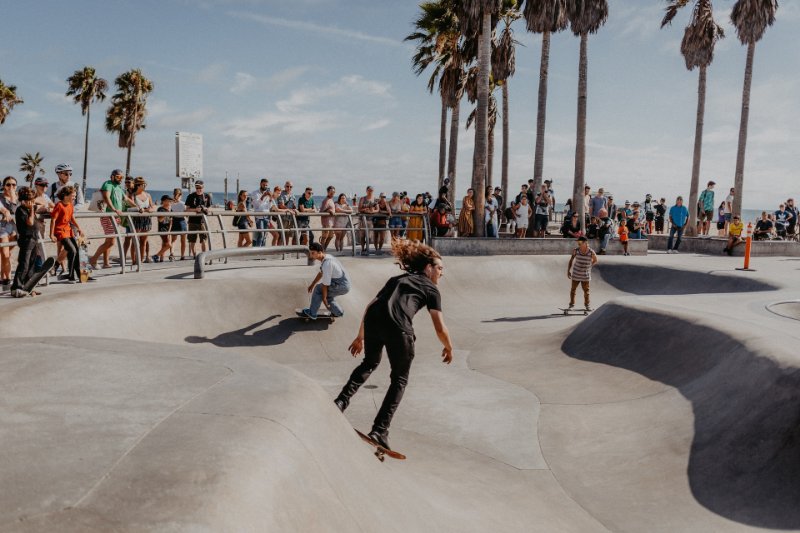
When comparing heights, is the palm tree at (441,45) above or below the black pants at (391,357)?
above

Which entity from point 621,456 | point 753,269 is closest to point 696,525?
point 621,456

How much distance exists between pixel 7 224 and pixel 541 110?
756 inches

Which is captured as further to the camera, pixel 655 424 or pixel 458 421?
pixel 458 421

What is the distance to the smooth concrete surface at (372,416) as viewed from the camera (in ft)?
9.72

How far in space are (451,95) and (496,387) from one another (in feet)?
75.6

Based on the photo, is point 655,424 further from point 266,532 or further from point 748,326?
point 266,532

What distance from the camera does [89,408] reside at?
12.2 feet

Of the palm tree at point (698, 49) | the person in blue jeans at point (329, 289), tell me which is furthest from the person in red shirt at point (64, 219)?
the palm tree at point (698, 49)

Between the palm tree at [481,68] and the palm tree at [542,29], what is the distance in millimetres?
3300

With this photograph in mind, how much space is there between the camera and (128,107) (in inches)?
2131

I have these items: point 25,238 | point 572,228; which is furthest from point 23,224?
point 572,228

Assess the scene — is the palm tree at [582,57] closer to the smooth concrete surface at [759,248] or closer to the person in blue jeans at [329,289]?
the smooth concrete surface at [759,248]

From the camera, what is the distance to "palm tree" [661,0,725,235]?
27.2 meters

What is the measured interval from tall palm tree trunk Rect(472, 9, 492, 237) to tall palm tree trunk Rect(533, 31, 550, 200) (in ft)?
11.8
